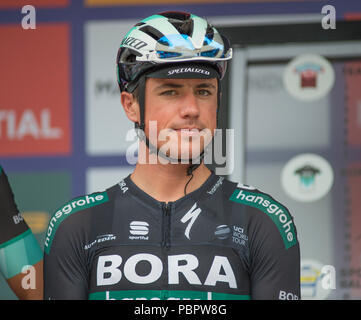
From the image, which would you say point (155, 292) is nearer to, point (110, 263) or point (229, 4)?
point (110, 263)

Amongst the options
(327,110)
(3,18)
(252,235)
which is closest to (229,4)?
(327,110)

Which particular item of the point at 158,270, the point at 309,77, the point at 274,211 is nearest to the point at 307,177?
the point at 309,77

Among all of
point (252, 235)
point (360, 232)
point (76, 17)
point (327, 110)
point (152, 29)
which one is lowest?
point (360, 232)

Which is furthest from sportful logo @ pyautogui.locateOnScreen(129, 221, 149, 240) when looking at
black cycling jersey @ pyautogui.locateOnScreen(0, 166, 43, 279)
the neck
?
black cycling jersey @ pyautogui.locateOnScreen(0, 166, 43, 279)

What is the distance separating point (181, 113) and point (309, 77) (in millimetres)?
1783

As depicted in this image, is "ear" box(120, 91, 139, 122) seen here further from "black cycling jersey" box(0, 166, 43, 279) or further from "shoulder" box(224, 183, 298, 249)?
"black cycling jersey" box(0, 166, 43, 279)

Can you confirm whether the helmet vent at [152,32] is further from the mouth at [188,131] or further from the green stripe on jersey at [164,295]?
the green stripe on jersey at [164,295]

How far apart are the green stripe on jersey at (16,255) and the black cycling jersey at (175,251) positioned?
315mm

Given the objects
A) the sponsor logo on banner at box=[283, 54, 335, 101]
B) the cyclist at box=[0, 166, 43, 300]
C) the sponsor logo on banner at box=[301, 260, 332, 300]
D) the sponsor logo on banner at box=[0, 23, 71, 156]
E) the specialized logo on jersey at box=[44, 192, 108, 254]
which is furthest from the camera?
the sponsor logo on banner at box=[0, 23, 71, 156]

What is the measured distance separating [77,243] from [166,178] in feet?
1.25

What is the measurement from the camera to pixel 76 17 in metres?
4.22

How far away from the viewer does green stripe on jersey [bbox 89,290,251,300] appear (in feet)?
7.08

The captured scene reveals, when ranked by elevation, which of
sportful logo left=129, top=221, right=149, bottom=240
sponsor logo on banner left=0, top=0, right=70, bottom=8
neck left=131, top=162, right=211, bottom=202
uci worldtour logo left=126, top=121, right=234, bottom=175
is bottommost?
sportful logo left=129, top=221, right=149, bottom=240

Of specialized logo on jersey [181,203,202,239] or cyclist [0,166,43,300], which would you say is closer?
specialized logo on jersey [181,203,202,239]
